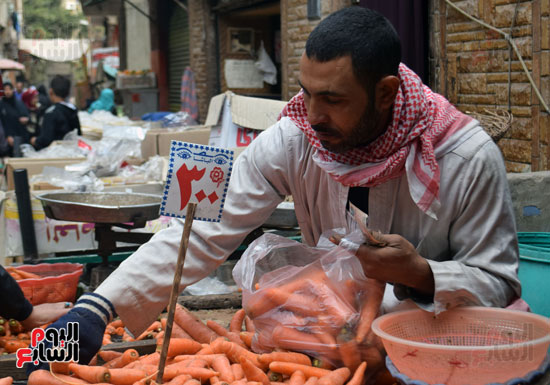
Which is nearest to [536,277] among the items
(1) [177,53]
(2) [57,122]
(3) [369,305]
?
(3) [369,305]

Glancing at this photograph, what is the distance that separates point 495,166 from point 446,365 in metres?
0.73

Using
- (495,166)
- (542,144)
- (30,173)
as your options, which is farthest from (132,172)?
(495,166)

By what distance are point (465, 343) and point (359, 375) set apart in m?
0.35

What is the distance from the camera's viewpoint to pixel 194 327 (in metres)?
2.83

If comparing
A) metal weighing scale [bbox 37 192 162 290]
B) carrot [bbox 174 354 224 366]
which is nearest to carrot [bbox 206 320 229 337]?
carrot [bbox 174 354 224 366]

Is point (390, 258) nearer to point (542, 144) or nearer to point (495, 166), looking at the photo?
point (495, 166)

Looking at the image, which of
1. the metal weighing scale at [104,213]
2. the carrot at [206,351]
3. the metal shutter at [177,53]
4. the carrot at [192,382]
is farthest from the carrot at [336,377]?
the metal shutter at [177,53]

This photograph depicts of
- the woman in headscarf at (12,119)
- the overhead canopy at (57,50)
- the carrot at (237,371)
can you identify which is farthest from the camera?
the overhead canopy at (57,50)

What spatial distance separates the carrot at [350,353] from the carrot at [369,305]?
30 mm

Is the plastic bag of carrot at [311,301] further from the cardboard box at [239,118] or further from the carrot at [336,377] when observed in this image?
the cardboard box at [239,118]

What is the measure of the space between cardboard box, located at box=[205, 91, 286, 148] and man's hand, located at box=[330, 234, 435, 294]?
13.2 feet

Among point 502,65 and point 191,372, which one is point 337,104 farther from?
point 502,65

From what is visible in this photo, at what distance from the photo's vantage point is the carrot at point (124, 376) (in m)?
2.22

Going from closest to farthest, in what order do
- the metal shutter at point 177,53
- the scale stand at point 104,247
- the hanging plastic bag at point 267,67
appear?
the scale stand at point 104,247 < the hanging plastic bag at point 267,67 < the metal shutter at point 177,53
